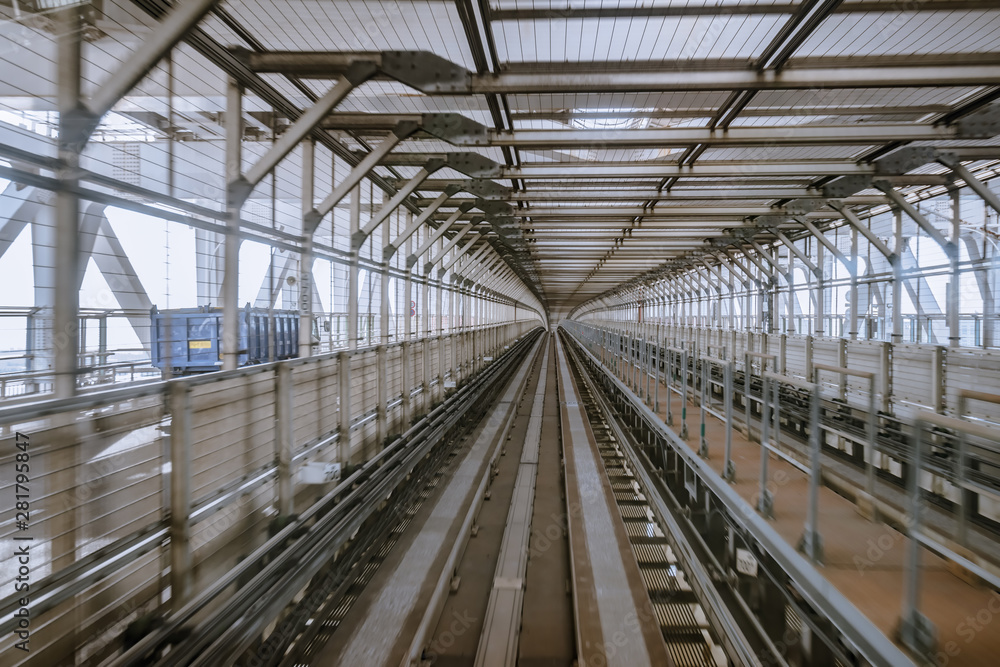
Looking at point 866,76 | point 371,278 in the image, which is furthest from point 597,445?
point 866,76

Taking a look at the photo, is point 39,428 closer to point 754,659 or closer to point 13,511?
point 13,511

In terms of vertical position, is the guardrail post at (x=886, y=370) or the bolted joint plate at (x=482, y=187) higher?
the bolted joint plate at (x=482, y=187)

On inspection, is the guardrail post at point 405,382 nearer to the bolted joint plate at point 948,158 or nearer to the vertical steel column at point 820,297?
the bolted joint plate at point 948,158

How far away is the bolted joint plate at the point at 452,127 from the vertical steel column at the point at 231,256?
206 centimetres

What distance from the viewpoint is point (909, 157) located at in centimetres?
702

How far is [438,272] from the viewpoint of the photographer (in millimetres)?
11883

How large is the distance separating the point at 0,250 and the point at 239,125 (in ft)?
7.48

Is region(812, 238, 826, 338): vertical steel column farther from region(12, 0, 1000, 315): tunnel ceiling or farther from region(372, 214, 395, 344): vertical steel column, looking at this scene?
region(372, 214, 395, 344): vertical steel column

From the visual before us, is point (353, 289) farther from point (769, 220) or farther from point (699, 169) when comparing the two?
point (769, 220)

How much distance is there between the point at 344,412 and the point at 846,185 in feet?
28.6

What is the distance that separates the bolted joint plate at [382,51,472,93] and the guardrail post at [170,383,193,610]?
316cm

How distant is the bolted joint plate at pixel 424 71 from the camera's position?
4.22m

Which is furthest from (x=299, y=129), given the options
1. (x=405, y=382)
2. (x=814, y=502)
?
(x=814, y=502)

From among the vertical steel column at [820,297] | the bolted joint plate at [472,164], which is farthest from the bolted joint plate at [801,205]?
the bolted joint plate at [472,164]
